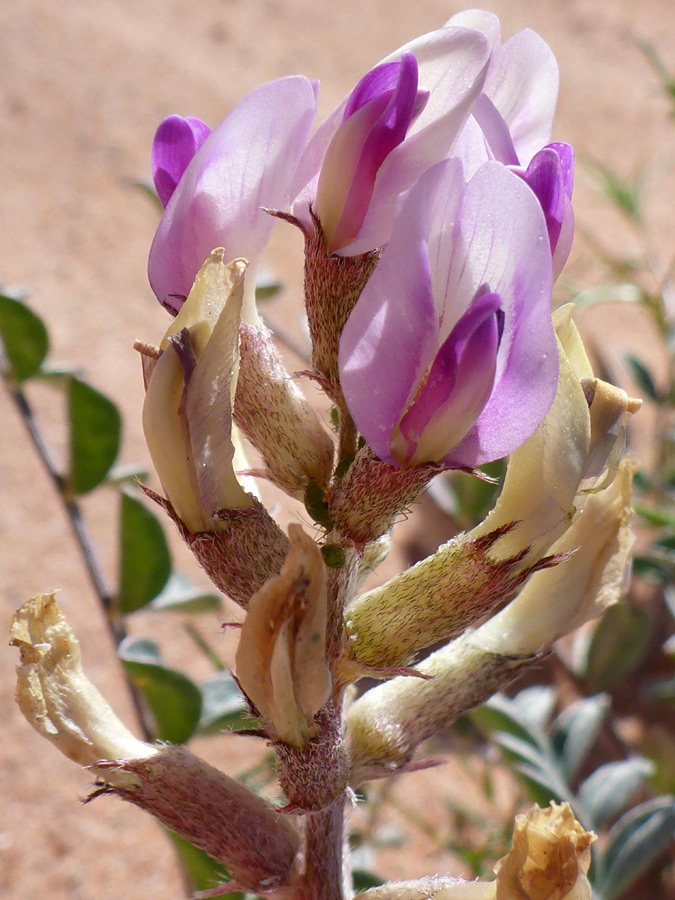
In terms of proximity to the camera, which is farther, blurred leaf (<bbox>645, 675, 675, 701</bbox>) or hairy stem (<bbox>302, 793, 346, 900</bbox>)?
blurred leaf (<bbox>645, 675, 675, 701</bbox>)

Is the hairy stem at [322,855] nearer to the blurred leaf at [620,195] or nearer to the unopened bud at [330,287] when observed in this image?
the unopened bud at [330,287]

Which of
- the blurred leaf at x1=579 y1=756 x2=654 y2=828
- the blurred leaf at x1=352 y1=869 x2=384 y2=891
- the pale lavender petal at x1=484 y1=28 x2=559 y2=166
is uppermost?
the pale lavender petal at x1=484 y1=28 x2=559 y2=166

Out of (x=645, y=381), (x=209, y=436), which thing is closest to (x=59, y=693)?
(x=209, y=436)

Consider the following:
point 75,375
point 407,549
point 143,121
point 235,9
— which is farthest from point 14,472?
point 235,9

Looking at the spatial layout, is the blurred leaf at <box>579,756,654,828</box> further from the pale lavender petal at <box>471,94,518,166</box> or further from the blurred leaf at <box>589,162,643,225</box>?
the blurred leaf at <box>589,162,643,225</box>

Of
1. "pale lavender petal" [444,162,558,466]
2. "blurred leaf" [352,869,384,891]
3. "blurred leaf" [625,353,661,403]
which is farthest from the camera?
"blurred leaf" [625,353,661,403]

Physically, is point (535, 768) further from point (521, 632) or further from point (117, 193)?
point (117, 193)

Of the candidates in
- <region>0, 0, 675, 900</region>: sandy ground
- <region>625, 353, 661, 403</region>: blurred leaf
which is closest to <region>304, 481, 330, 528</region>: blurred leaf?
<region>0, 0, 675, 900</region>: sandy ground

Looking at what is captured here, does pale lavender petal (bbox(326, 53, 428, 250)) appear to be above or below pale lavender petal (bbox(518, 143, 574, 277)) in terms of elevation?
above
